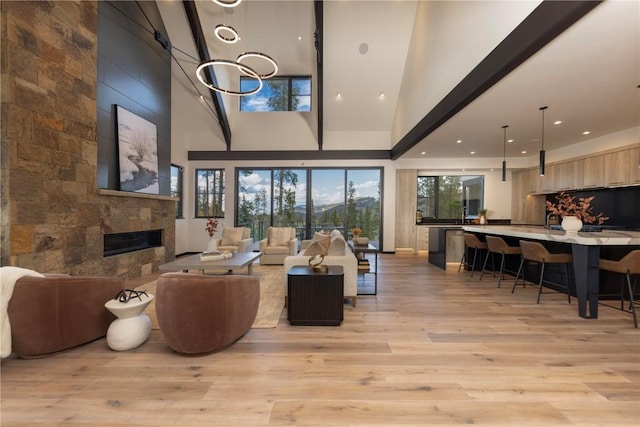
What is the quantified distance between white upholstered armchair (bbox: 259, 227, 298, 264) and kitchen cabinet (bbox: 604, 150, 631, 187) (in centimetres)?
625

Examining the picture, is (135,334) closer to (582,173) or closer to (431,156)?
(431,156)

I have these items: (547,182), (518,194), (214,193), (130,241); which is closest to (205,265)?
(130,241)

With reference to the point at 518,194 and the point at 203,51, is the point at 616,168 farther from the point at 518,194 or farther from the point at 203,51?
the point at 203,51

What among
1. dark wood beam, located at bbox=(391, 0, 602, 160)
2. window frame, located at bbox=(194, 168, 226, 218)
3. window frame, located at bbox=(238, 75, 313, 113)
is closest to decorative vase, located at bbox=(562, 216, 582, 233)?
dark wood beam, located at bbox=(391, 0, 602, 160)

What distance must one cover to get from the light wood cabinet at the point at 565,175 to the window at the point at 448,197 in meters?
2.10

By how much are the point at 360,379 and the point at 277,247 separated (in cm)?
443

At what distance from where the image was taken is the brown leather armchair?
7.13 ft

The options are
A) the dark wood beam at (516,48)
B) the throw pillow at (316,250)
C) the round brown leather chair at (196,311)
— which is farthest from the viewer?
the throw pillow at (316,250)

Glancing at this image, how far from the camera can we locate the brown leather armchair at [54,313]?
85.6 inches

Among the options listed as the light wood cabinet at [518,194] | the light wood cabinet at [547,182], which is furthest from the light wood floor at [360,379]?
the light wood cabinet at [518,194]

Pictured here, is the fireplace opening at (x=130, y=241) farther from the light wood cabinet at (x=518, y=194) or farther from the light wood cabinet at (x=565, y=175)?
the light wood cabinet at (x=518, y=194)

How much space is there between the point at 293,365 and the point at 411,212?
21.8 ft

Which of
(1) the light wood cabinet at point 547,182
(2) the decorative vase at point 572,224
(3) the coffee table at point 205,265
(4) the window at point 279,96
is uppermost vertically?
(4) the window at point 279,96

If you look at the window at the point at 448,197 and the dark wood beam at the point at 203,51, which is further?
the window at the point at 448,197
